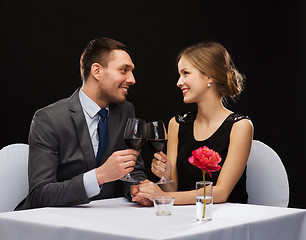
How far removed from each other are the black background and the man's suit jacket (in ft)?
4.21

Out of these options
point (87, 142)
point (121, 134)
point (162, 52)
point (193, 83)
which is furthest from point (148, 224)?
point (162, 52)

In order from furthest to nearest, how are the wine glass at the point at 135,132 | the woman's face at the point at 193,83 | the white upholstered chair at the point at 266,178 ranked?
the woman's face at the point at 193,83, the white upholstered chair at the point at 266,178, the wine glass at the point at 135,132

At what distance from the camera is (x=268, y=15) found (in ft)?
13.0

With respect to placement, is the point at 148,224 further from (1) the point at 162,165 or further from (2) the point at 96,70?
(2) the point at 96,70

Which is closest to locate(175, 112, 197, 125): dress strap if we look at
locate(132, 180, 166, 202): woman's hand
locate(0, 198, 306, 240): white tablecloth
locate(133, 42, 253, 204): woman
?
locate(133, 42, 253, 204): woman

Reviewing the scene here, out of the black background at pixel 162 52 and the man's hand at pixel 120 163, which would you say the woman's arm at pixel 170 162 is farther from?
the black background at pixel 162 52

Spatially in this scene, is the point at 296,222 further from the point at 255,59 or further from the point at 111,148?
the point at 255,59

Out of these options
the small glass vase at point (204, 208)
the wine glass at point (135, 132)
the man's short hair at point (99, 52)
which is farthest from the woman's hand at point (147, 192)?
the man's short hair at point (99, 52)

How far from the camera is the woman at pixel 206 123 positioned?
255cm

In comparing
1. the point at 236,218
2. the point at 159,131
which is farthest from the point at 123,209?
the point at 236,218

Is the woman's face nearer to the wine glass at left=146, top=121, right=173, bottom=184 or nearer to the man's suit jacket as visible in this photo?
the man's suit jacket

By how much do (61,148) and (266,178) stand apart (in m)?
1.10

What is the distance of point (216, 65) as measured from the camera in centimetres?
269

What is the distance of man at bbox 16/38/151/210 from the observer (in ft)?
6.64
